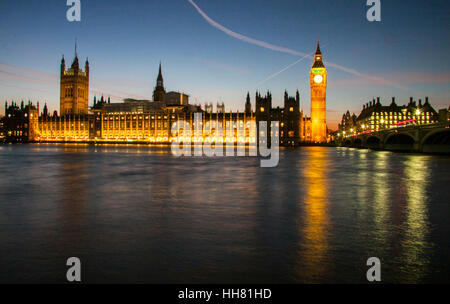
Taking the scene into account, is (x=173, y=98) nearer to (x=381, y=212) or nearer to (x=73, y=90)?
Answer: (x=73, y=90)

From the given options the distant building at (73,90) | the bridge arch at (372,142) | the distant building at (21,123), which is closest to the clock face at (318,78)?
the bridge arch at (372,142)

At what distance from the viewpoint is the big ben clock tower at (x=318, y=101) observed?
153250 millimetres

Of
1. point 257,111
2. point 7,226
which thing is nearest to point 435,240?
point 7,226

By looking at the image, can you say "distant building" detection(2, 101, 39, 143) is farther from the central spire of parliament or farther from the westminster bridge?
the westminster bridge

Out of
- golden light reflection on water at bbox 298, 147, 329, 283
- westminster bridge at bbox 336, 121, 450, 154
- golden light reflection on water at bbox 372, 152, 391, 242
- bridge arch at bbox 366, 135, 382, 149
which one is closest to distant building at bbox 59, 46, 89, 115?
bridge arch at bbox 366, 135, 382, 149

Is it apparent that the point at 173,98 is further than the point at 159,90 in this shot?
No

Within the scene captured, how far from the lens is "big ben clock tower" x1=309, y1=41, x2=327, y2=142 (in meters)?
153

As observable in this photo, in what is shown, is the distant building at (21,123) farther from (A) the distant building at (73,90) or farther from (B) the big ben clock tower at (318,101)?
(B) the big ben clock tower at (318,101)

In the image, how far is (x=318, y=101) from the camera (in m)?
155

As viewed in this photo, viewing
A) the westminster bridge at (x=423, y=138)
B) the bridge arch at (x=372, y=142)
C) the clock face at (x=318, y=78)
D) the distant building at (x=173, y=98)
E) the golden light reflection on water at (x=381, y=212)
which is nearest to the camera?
the golden light reflection on water at (x=381, y=212)

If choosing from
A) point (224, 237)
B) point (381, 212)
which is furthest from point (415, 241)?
point (224, 237)

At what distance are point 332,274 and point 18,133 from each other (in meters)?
184

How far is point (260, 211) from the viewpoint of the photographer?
32.7 ft
